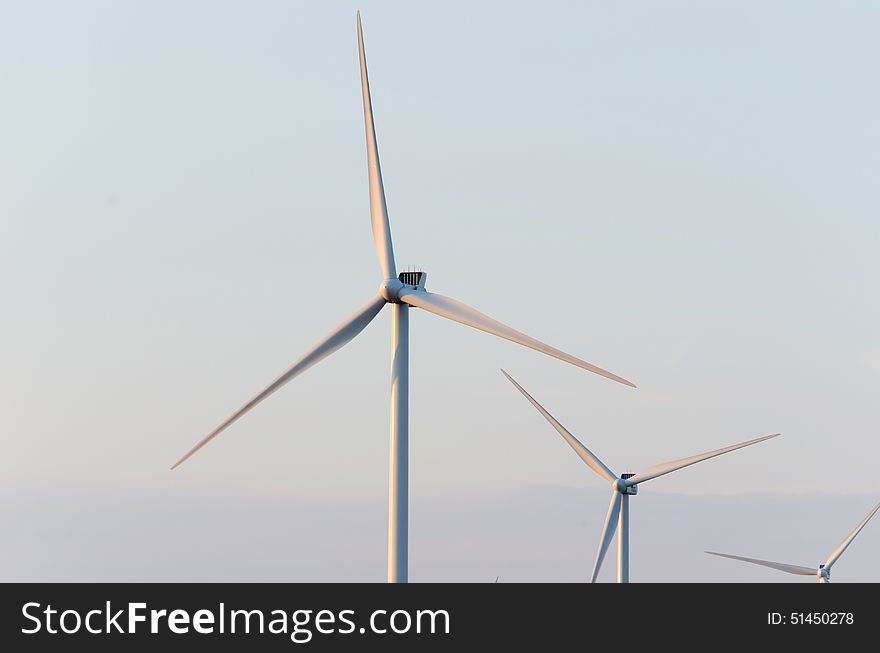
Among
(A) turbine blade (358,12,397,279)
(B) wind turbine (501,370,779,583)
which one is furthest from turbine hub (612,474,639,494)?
(A) turbine blade (358,12,397,279)

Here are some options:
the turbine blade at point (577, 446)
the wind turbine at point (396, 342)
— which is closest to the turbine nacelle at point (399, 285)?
the wind turbine at point (396, 342)

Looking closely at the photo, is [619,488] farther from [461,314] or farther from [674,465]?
[461,314]

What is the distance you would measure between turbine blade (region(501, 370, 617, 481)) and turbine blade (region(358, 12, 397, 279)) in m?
15.2

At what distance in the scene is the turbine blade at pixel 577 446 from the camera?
76000 millimetres

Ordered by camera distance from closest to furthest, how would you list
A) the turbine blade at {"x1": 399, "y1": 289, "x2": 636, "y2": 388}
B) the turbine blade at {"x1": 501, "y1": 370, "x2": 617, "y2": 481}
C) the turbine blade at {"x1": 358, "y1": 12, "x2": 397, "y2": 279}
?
the turbine blade at {"x1": 399, "y1": 289, "x2": 636, "y2": 388}, the turbine blade at {"x1": 358, "y1": 12, "x2": 397, "y2": 279}, the turbine blade at {"x1": 501, "y1": 370, "x2": 617, "y2": 481}

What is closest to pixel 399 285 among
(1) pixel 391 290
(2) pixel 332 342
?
(1) pixel 391 290

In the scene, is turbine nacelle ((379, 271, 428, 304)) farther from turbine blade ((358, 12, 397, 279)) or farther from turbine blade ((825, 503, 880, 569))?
turbine blade ((825, 503, 880, 569))

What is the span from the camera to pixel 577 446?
78312 millimetres

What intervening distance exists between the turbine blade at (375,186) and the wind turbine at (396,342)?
0.04 meters

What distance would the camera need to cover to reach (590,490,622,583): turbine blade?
79.1 metres

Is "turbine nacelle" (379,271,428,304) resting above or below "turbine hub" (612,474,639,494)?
below
